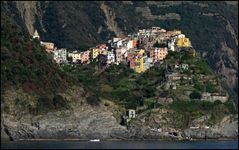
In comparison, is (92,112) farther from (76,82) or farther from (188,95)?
(188,95)

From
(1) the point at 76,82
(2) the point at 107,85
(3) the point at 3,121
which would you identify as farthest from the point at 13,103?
(2) the point at 107,85

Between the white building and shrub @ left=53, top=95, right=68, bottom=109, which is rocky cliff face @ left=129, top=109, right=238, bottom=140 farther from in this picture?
shrub @ left=53, top=95, right=68, bottom=109

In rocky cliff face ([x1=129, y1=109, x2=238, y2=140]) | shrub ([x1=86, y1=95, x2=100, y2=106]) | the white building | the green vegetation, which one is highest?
the green vegetation

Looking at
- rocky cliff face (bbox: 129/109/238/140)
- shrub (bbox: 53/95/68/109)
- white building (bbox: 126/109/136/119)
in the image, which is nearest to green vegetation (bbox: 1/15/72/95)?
shrub (bbox: 53/95/68/109)

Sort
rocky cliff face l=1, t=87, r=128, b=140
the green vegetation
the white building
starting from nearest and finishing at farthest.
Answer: rocky cliff face l=1, t=87, r=128, b=140 → the green vegetation → the white building

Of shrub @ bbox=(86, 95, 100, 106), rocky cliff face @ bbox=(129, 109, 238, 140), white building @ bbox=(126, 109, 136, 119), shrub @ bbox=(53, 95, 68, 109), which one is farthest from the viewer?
white building @ bbox=(126, 109, 136, 119)

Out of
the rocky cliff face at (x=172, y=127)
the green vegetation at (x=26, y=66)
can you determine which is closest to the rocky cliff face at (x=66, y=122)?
the green vegetation at (x=26, y=66)

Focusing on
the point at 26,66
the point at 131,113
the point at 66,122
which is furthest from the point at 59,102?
the point at 131,113

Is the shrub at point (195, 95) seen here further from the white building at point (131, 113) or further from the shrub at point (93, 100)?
the shrub at point (93, 100)

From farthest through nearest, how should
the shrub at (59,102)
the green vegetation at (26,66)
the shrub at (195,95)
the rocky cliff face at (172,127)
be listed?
the shrub at (195,95) → the rocky cliff face at (172,127) → the green vegetation at (26,66) → the shrub at (59,102)

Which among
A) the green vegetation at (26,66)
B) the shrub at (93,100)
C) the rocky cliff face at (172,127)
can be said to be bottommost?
the rocky cliff face at (172,127)

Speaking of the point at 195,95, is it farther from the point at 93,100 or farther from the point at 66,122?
the point at 66,122

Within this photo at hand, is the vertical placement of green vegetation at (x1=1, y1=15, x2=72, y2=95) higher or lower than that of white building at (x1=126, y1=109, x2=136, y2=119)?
higher

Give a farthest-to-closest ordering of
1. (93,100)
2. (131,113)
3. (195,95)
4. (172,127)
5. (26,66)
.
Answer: (195,95)
(172,127)
(131,113)
(93,100)
(26,66)
